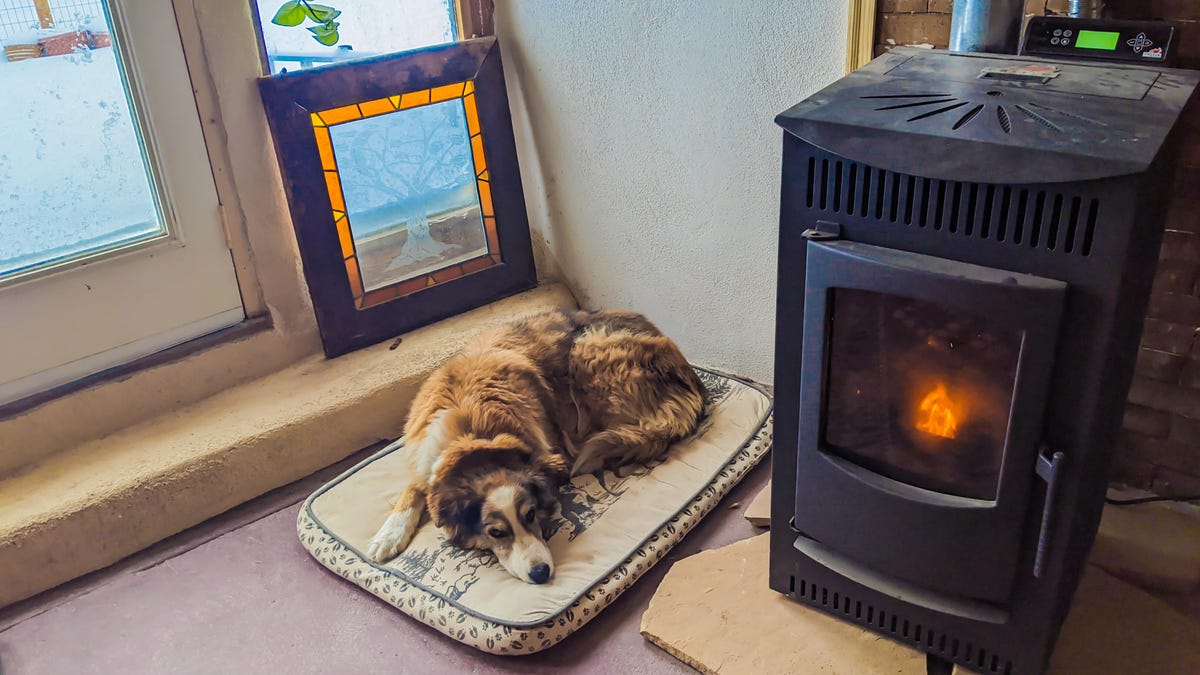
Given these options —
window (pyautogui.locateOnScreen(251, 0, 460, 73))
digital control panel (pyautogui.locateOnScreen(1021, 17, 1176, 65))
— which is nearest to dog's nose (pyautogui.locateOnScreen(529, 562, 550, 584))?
digital control panel (pyautogui.locateOnScreen(1021, 17, 1176, 65))

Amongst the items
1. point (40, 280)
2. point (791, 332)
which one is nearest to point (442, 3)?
point (40, 280)

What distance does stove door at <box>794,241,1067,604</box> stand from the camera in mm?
1277

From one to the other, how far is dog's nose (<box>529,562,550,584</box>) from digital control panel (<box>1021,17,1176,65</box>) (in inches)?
55.5

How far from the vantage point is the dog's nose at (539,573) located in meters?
1.79

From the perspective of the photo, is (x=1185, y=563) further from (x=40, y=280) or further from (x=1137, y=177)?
(x=40, y=280)

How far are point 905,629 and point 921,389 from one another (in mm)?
496

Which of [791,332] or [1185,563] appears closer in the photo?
[791,332]

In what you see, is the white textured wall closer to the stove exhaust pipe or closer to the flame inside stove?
the stove exhaust pipe

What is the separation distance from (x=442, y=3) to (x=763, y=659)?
2163 millimetres

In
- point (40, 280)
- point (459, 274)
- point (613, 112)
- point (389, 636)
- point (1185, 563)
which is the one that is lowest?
point (389, 636)

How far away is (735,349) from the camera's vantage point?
8.50ft

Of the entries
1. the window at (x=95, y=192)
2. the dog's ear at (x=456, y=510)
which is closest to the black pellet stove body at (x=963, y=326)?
the dog's ear at (x=456, y=510)

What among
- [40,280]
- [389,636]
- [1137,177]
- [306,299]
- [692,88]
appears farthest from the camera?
[306,299]

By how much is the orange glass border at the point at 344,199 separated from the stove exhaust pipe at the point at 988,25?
1.52m
